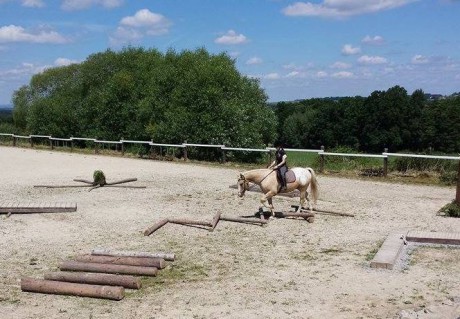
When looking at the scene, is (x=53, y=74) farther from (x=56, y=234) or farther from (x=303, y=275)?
(x=303, y=275)

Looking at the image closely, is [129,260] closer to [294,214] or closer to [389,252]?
[389,252]

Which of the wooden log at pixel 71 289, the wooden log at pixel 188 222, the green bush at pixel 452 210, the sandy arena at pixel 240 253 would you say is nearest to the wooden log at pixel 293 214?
the sandy arena at pixel 240 253

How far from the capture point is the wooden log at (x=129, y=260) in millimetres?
8164

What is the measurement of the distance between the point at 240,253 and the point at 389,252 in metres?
2.52

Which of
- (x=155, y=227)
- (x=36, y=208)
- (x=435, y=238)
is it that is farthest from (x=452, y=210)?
(x=36, y=208)

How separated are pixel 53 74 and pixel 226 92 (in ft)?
103

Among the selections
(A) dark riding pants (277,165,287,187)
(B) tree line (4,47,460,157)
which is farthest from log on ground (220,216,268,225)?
(B) tree line (4,47,460,157)

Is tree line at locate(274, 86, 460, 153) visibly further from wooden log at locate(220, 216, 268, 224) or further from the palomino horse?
wooden log at locate(220, 216, 268, 224)

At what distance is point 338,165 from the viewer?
20953 millimetres

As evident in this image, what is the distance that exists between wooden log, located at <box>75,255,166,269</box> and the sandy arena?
0.17 m

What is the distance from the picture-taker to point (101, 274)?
7.46m

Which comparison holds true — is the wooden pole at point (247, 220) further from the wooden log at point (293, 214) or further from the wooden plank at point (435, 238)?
the wooden plank at point (435, 238)

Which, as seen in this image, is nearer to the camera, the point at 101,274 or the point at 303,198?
the point at 101,274

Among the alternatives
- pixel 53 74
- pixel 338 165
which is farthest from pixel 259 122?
pixel 53 74
